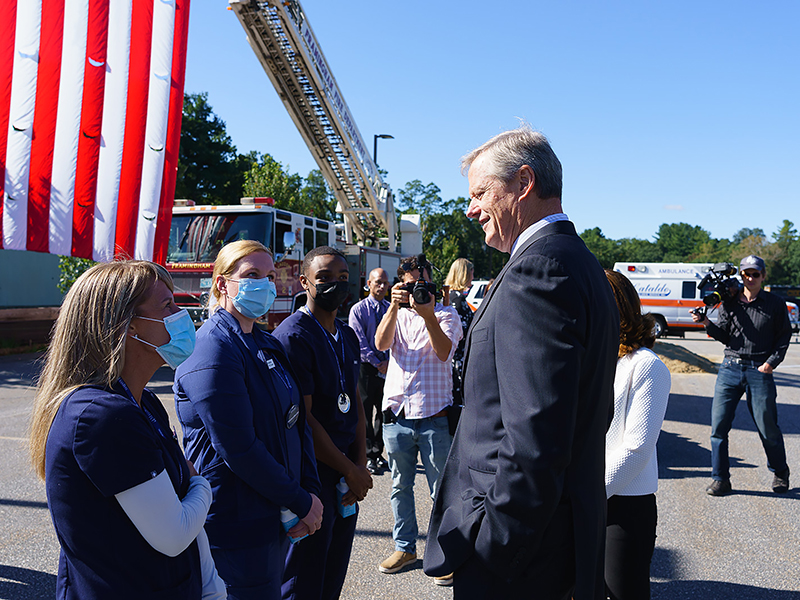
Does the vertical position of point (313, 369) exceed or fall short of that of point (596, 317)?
it falls short

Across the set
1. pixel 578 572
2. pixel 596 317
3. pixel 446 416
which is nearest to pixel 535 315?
pixel 596 317

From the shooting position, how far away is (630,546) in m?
2.51

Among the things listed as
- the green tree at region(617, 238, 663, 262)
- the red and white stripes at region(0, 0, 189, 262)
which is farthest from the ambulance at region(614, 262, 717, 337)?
the green tree at region(617, 238, 663, 262)

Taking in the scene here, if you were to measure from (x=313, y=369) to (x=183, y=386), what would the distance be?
71 cm

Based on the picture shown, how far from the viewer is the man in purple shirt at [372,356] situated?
5.68m

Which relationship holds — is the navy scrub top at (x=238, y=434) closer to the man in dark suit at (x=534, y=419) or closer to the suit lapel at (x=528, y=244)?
the man in dark suit at (x=534, y=419)

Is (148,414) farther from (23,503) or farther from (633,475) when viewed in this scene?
(23,503)

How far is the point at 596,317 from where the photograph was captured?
5.02 feet

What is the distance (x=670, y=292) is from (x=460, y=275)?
18967 mm

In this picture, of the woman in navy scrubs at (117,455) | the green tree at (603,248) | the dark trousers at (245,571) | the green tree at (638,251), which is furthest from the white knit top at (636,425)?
the green tree at (638,251)

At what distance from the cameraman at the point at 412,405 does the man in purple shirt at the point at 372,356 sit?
5.48 feet

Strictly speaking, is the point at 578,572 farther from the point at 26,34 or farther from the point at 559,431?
the point at 26,34

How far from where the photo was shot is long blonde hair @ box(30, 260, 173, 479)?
160 centimetres

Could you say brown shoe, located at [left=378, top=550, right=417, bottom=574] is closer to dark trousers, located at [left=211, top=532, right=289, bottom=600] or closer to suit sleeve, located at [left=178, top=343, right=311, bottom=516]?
dark trousers, located at [left=211, top=532, right=289, bottom=600]
